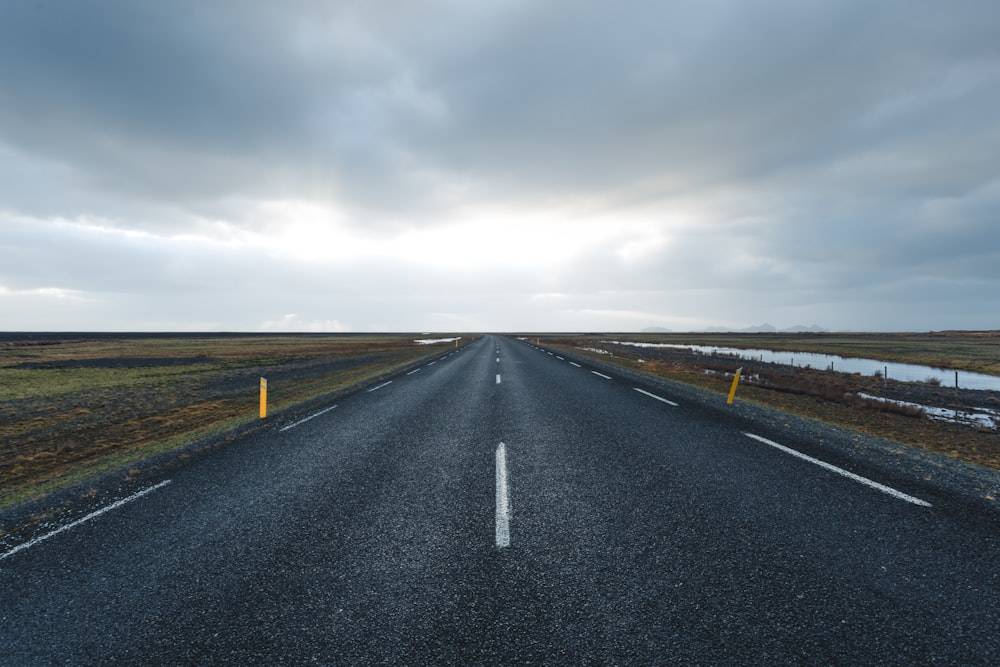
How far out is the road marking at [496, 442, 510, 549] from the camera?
4254 mm

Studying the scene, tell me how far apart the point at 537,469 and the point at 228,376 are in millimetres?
25059

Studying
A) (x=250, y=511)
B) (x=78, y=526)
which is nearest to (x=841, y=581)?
(x=250, y=511)

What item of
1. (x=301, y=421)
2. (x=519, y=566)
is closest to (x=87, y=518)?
(x=301, y=421)

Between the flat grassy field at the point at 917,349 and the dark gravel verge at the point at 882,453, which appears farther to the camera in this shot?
the flat grassy field at the point at 917,349

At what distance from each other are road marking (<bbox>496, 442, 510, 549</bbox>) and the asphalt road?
3 cm

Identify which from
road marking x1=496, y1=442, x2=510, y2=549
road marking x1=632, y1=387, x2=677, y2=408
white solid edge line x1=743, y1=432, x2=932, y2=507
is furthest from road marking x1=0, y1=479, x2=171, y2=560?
road marking x1=632, y1=387, x2=677, y2=408

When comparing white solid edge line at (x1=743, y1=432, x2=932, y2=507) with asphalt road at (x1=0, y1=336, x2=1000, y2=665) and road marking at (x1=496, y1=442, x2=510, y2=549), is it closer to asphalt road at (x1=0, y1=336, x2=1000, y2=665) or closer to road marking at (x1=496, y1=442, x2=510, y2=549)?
asphalt road at (x1=0, y1=336, x2=1000, y2=665)

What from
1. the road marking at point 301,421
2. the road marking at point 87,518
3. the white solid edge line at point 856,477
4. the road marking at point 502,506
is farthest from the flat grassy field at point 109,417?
the white solid edge line at point 856,477

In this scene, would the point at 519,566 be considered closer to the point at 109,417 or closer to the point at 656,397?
the point at 656,397

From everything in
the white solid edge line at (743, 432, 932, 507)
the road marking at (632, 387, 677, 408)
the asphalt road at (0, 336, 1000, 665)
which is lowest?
the asphalt road at (0, 336, 1000, 665)

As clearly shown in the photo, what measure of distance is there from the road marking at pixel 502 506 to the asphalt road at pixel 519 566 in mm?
→ 30

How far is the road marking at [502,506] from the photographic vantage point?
4254 millimetres

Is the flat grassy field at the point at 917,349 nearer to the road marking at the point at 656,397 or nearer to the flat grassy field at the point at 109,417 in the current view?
the road marking at the point at 656,397

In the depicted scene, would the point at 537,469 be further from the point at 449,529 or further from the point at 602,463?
the point at 449,529
